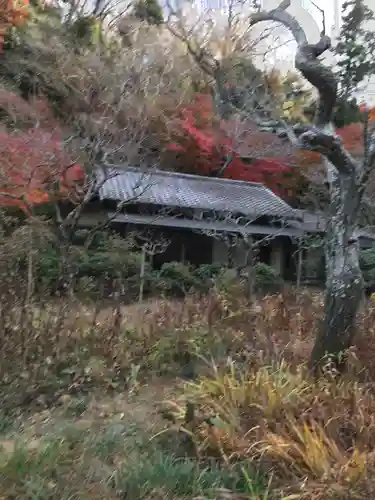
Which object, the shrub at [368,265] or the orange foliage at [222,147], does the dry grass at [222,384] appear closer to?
the orange foliage at [222,147]

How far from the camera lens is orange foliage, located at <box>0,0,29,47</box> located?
1283 cm

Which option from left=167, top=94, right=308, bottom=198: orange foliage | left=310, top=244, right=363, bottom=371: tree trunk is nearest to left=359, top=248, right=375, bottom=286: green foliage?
left=167, top=94, right=308, bottom=198: orange foliage

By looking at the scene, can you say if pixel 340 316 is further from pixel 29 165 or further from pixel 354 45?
pixel 354 45

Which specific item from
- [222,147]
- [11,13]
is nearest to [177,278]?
[222,147]

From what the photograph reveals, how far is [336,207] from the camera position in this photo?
5.16m

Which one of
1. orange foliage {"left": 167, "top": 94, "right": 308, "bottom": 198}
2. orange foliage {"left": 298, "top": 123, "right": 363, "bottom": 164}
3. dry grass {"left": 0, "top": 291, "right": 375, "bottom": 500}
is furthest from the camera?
orange foliage {"left": 167, "top": 94, "right": 308, "bottom": 198}

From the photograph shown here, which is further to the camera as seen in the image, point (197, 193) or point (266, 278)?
point (197, 193)

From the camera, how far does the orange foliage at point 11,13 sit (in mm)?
12828

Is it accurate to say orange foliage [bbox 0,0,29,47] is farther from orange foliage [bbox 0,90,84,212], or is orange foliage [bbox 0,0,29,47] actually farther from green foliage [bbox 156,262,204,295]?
green foliage [bbox 156,262,204,295]

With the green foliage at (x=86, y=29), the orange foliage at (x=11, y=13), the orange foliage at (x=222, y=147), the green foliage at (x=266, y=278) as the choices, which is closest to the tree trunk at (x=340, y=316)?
the orange foliage at (x=222, y=147)

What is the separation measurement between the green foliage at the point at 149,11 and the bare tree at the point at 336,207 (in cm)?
1186

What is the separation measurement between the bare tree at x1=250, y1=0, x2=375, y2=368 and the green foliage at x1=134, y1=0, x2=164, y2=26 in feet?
38.9

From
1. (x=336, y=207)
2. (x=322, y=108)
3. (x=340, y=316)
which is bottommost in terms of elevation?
(x=340, y=316)

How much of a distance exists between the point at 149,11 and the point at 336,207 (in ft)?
44.0
